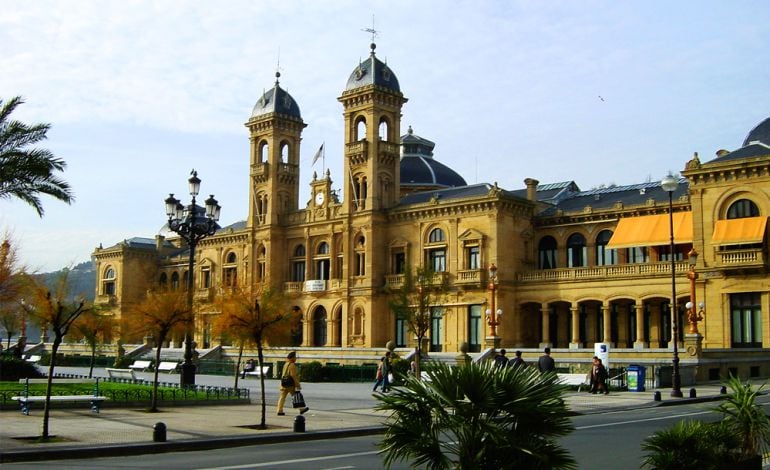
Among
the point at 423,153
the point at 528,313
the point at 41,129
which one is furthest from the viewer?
the point at 423,153

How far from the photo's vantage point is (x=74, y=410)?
23.2 meters

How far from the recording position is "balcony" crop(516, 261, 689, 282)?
4931 cm

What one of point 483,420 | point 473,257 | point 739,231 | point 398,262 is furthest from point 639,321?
point 483,420

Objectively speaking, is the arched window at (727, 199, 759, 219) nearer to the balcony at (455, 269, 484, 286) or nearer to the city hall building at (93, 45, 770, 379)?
the city hall building at (93, 45, 770, 379)

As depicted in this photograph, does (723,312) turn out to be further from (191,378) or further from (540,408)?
(540,408)

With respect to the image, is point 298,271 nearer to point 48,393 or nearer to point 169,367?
point 169,367

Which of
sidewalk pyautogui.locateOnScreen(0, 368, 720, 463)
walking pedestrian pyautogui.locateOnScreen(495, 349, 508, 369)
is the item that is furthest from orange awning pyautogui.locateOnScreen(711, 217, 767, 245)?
walking pedestrian pyautogui.locateOnScreen(495, 349, 508, 369)

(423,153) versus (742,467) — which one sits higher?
(423,153)

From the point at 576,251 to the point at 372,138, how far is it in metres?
16.4

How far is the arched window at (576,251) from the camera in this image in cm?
5703

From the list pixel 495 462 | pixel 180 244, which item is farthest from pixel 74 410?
pixel 180 244

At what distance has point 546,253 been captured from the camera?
193 feet

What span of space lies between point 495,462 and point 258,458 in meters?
8.68

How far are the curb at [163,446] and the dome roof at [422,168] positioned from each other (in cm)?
5316
